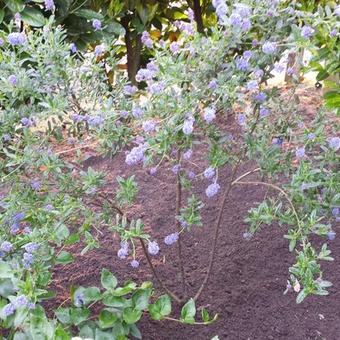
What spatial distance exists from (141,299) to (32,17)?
1.96m

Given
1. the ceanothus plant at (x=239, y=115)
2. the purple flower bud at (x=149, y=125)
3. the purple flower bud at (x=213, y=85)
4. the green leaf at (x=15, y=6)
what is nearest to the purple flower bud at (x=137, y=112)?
the ceanothus plant at (x=239, y=115)

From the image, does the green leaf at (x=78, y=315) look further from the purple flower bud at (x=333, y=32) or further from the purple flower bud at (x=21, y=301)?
the purple flower bud at (x=333, y=32)

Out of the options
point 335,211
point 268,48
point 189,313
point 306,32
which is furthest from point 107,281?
point 306,32

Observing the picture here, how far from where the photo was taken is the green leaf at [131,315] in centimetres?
208

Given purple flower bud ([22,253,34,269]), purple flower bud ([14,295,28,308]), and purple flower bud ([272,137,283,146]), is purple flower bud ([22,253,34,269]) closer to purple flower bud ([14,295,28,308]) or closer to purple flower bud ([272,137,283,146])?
purple flower bud ([14,295,28,308])

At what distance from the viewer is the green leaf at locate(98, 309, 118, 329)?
6.84ft

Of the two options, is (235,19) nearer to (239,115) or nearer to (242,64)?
(242,64)

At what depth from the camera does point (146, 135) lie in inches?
74.5

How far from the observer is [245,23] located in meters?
1.84

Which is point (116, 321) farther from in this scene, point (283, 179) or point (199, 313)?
point (283, 179)

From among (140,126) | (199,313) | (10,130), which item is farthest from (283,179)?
(10,130)

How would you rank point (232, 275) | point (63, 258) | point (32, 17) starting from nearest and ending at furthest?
point (63, 258)
point (232, 275)
point (32, 17)

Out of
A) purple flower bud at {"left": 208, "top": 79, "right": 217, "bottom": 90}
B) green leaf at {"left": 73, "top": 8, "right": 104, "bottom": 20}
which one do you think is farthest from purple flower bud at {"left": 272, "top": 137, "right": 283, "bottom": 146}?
green leaf at {"left": 73, "top": 8, "right": 104, "bottom": 20}

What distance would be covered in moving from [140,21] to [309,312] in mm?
2422
